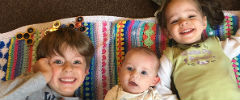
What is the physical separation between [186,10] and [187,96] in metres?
0.44

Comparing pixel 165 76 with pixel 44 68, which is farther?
pixel 165 76

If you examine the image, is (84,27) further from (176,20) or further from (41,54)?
(176,20)

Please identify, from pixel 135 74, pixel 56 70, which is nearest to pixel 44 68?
pixel 56 70

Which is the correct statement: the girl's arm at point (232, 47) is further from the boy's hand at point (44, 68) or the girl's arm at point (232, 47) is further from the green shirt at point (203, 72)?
the boy's hand at point (44, 68)

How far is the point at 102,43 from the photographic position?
1438 mm

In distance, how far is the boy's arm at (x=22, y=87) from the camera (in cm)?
102

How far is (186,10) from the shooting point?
1.23 m

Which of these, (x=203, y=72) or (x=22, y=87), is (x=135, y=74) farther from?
(x=22, y=87)

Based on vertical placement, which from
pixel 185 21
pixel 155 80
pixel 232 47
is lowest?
pixel 155 80

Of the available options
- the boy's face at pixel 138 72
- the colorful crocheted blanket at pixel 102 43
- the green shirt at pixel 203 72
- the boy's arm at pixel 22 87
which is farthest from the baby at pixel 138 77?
the boy's arm at pixel 22 87

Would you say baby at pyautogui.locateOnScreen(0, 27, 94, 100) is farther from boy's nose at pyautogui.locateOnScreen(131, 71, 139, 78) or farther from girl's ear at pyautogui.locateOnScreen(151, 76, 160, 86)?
girl's ear at pyautogui.locateOnScreen(151, 76, 160, 86)

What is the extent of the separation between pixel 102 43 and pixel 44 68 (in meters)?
0.43

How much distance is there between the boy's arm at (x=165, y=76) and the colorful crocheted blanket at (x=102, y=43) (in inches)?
6.9

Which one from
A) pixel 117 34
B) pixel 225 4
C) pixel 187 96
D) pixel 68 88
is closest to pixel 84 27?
pixel 117 34
